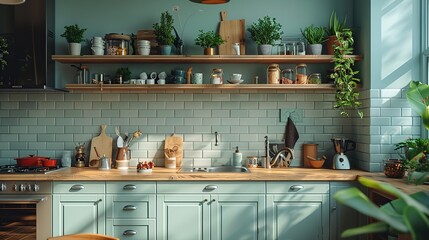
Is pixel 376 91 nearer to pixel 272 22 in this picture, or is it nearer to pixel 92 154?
pixel 272 22

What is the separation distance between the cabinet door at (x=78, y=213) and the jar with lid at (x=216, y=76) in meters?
1.63

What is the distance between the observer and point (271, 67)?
178 inches

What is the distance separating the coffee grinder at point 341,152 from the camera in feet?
14.5

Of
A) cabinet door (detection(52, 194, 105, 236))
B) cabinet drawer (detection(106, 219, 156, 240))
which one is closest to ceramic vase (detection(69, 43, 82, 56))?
cabinet door (detection(52, 194, 105, 236))

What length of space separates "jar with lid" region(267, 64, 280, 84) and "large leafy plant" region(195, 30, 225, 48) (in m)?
0.61

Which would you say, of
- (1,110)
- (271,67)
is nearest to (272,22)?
(271,67)

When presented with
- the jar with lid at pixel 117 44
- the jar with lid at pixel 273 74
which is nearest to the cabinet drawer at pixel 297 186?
the jar with lid at pixel 273 74

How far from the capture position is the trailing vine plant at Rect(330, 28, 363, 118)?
4.33 m

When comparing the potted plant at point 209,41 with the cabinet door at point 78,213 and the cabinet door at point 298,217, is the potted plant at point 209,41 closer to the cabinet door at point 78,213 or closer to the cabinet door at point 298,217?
the cabinet door at point 298,217

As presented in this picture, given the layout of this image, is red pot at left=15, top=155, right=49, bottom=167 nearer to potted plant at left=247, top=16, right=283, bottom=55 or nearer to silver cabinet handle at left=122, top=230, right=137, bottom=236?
silver cabinet handle at left=122, top=230, right=137, bottom=236

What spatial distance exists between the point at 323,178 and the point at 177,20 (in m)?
2.38

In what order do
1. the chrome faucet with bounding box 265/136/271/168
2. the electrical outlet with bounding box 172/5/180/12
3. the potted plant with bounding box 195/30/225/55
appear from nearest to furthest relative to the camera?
the potted plant with bounding box 195/30/225/55, the chrome faucet with bounding box 265/136/271/168, the electrical outlet with bounding box 172/5/180/12

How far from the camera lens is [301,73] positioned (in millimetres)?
4609

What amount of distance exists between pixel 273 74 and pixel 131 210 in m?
2.04
